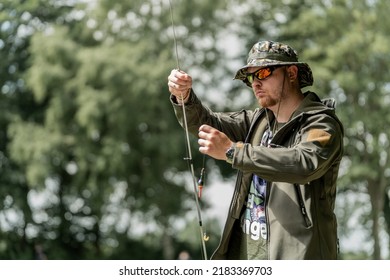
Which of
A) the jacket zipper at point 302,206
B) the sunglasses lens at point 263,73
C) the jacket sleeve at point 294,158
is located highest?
the sunglasses lens at point 263,73

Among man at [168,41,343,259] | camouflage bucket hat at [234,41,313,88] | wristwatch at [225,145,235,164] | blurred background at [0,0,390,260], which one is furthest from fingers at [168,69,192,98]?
blurred background at [0,0,390,260]

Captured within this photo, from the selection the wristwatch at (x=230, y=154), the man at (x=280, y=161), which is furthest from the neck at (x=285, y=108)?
the wristwatch at (x=230, y=154)

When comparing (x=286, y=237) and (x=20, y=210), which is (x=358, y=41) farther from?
(x=286, y=237)

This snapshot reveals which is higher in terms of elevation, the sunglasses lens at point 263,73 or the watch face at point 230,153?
the sunglasses lens at point 263,73

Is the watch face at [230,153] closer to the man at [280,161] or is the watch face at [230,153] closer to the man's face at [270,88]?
the man at [280,161]

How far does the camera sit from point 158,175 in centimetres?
2081

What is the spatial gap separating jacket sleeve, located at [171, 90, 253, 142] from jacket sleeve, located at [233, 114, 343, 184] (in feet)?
1.71

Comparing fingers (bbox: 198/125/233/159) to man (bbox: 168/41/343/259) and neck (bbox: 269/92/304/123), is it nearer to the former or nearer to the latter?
man (bbox: 168/41/343/259)

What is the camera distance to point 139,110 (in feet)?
65.1

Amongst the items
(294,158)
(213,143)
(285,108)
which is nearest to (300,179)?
(294,158)

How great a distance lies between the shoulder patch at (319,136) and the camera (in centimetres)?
275

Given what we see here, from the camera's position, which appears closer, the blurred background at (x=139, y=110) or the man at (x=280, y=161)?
the man at (x=280, y=161)

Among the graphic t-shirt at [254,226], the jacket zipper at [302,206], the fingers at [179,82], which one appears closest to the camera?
the jacket zipper at [302,206]

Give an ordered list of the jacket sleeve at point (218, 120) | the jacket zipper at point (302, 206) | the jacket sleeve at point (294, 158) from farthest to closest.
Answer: the jacket sleeve at point (218, 120), the jacket zipper at point (302, 206), the jacket sleeve at point (294, 158)
